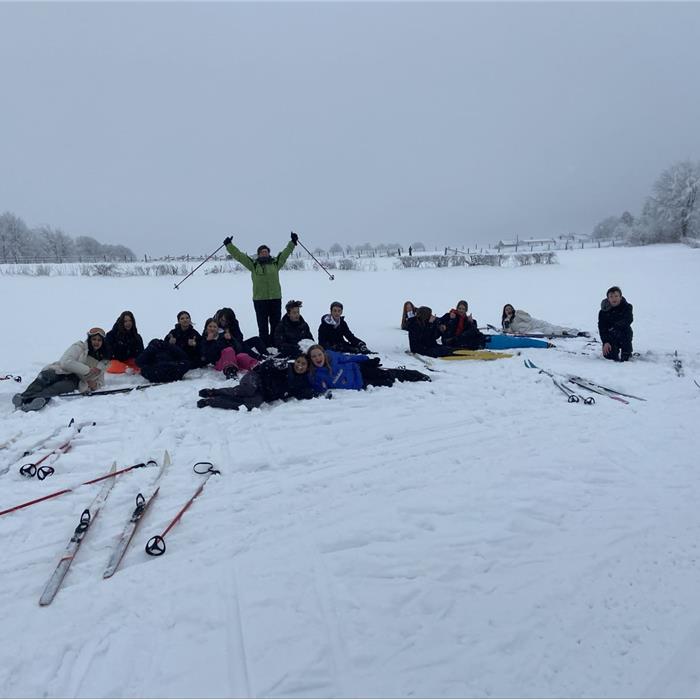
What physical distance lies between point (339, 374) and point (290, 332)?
6.49 ft

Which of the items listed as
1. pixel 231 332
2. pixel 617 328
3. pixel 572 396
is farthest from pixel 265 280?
pixel 617 328

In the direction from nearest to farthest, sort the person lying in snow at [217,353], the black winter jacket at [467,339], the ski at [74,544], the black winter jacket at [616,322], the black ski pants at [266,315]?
the ski at [74,544], the person lying in snow at [217,353], the black winter jacket at [616,322], the black ski pants at [266,315], the black winter jacket at [467,339]

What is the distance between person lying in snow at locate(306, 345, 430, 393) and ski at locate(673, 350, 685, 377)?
3671mm

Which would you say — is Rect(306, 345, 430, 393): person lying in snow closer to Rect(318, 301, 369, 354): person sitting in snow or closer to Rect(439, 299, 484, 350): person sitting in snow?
Rect(318, 301, 369, 354): person sitting in snow

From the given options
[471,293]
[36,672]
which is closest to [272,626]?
[36,672]

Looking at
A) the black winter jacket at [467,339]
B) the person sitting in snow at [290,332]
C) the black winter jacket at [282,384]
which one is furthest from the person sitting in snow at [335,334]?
the black winter jacket at [282,384]

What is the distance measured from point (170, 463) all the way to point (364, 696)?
2651 millimetres

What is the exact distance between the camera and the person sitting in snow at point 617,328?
7.05 m

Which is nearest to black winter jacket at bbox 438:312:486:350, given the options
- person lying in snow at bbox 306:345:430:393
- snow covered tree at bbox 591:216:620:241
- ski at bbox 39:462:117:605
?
person lying in snow at bbox 306:345:430:393

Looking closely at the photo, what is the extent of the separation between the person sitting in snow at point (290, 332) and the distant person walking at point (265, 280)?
639 millimetres

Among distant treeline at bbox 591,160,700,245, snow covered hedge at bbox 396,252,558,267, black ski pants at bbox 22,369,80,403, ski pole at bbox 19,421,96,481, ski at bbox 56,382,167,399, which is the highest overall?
distant treeline at bbox 591,160,700,245

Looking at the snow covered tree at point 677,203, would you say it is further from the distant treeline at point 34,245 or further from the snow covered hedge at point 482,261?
the distant treeline at point 34,245

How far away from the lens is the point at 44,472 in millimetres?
3551

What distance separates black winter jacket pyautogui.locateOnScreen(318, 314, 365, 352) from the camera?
7664mm
